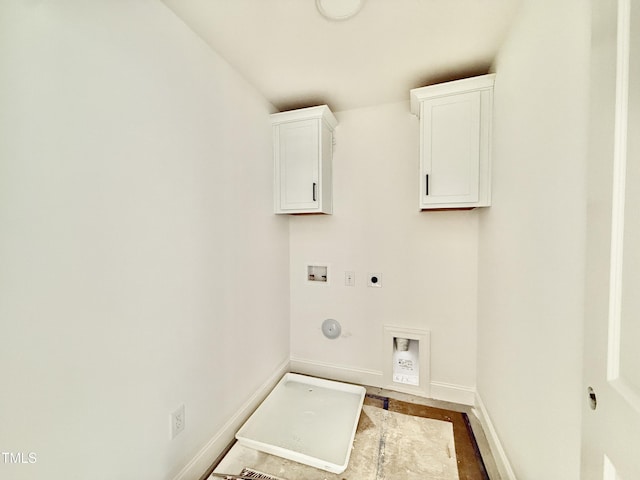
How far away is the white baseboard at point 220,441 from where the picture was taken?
1258 mm

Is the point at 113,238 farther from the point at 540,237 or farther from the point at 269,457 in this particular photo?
the point at 540,237

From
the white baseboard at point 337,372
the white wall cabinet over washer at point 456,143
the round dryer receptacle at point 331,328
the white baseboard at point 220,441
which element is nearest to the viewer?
the white baseboard at point 220,441

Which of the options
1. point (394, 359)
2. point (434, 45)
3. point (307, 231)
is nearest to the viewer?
point (434, 45)

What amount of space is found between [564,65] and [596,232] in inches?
24.4

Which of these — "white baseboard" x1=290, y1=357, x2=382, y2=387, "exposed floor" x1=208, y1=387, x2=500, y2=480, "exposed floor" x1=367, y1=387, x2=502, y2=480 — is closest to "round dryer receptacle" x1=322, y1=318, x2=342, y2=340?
"white baseboard" x1=290, y1=357, x2=382, y2=387

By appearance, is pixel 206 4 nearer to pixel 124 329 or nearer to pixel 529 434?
pixel 124 329

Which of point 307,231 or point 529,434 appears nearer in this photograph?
point 529,434

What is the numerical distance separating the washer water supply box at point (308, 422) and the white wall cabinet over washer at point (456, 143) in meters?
1.55

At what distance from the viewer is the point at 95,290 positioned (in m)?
0.87

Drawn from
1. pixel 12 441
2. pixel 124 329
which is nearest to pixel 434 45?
pixel 124 329

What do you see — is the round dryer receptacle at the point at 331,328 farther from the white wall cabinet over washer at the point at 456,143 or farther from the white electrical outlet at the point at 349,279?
the white wall cabinet over washer at the point at 456,143

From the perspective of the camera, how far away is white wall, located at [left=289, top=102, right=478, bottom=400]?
1.89 meters

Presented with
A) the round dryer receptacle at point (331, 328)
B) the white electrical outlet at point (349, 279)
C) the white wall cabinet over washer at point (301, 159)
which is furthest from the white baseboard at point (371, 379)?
the white wall cabinet over washer at point (301, 159)

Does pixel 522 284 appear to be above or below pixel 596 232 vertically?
below
